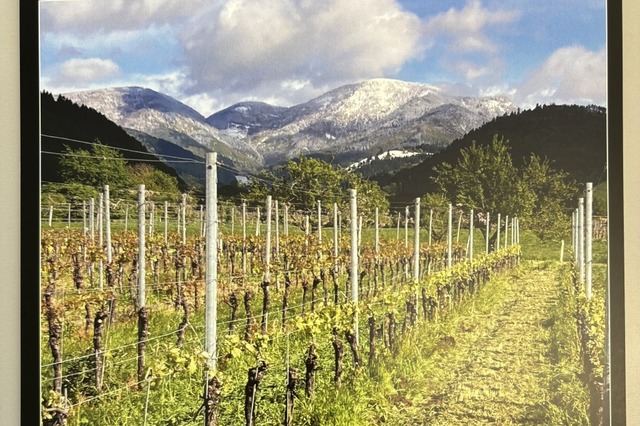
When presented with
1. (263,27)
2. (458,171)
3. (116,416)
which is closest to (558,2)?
(458,171)

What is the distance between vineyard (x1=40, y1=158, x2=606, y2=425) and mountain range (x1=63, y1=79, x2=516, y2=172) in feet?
0.60

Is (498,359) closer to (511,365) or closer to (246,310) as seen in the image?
(511,365)

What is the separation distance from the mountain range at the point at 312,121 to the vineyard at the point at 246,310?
183 millimetres

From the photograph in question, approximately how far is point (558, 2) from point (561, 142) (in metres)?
0.40

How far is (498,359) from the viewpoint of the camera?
6.30 feet

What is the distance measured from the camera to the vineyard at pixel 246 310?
1.99 m

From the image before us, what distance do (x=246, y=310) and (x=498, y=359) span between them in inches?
30.1

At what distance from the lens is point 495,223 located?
1.91 meters

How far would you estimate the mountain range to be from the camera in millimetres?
1952

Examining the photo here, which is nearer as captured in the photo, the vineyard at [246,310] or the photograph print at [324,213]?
the photograph print at [324,213]

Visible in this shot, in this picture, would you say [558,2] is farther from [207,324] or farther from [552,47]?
[207,324]

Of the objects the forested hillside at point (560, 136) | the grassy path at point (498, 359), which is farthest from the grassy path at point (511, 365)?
the forested hillside at point (560, 136)

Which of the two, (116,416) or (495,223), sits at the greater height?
(495,223)

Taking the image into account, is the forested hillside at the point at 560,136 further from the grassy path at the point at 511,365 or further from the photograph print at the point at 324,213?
the grassy path at the point at 511,365
